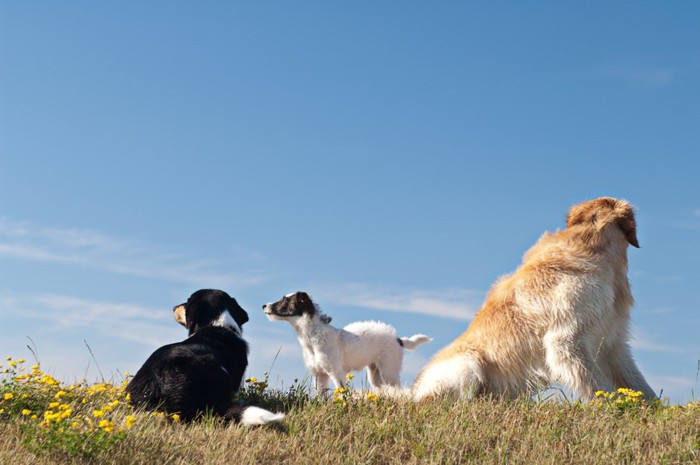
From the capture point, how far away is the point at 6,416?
6.76 m

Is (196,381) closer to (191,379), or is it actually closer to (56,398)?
(191,379)

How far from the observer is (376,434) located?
6.14 metres

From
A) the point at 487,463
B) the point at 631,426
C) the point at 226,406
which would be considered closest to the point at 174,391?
the point at 226,406

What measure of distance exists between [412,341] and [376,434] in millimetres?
5649

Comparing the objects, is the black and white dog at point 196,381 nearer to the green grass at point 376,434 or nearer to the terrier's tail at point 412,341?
the green grass at point 376,434

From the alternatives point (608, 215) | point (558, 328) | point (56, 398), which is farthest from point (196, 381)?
point (608, 215)

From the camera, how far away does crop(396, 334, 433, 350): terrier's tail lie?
461 inches

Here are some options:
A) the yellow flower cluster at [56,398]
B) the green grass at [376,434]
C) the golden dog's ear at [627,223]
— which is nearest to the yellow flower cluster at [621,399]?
the green grass at [376,434]

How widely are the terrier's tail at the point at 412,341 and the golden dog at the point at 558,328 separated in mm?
3805

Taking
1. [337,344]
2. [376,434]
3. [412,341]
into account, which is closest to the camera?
[376,434]

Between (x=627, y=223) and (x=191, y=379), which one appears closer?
(x=191, y=379)

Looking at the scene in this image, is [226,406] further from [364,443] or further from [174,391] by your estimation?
[364,443]

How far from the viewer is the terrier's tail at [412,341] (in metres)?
11.7

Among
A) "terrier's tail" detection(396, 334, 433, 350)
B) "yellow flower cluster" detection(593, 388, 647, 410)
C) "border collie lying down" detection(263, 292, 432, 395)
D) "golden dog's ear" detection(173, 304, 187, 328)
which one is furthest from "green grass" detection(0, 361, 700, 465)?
"terrier's tail" detection(396, 334, 433, 350)
